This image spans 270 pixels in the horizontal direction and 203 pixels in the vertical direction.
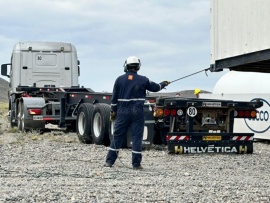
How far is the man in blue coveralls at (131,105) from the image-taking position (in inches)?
371

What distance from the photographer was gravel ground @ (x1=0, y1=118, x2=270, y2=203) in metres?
6.63

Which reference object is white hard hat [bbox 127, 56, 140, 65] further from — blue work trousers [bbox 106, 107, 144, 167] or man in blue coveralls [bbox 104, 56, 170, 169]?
blue work trousers [bbox 106, 107, 144, 167]

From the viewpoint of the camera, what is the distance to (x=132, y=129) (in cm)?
946

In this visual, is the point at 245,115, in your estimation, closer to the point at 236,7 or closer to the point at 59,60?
the point at 236,7

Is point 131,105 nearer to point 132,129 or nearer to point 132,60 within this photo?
point 132,129

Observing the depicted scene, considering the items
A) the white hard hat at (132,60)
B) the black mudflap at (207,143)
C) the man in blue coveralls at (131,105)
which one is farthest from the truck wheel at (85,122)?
the white hard hat at (132,60)

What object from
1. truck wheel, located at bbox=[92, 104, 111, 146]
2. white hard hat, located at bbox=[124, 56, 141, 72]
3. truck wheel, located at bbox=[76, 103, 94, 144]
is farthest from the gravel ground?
white hard hat, located at bbox=[124, 56, 141, 72]

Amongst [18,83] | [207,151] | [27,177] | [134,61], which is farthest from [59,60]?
[27,177]

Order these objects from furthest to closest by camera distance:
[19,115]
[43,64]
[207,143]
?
[43,64], [19,115], [207,143]

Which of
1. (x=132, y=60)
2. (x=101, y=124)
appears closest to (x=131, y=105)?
(x=132, y=60)

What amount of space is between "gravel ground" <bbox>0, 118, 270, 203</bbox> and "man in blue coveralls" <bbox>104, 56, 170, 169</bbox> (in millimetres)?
330

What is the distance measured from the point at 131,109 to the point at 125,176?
4.65 ft

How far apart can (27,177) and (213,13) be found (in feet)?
15.9

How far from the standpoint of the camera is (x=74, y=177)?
8195mm
